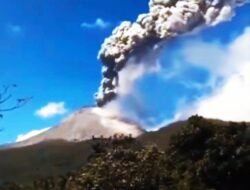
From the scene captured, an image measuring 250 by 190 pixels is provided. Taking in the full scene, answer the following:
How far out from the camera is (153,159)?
159 feet

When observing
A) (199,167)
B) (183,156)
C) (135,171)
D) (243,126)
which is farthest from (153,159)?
(243,126)

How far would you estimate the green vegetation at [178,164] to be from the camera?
149 ft

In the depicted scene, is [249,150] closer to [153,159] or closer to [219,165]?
[219,165]

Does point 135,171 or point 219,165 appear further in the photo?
point 219,165

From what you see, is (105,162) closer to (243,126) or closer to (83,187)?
(83,187)

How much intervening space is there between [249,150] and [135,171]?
1326 centimetres

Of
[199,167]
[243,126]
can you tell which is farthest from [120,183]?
[243,126]

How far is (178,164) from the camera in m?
56.7

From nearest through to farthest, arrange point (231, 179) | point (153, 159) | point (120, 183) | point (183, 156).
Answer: point (120, 183) → point (153, 159) → point (231, 179) → point (183, 156)

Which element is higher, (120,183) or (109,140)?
(109,140)

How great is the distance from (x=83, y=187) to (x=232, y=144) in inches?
615

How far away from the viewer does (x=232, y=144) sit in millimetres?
55906

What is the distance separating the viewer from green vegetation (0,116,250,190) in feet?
149

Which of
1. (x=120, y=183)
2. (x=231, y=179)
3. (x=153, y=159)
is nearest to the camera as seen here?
(x=120, y=183)
